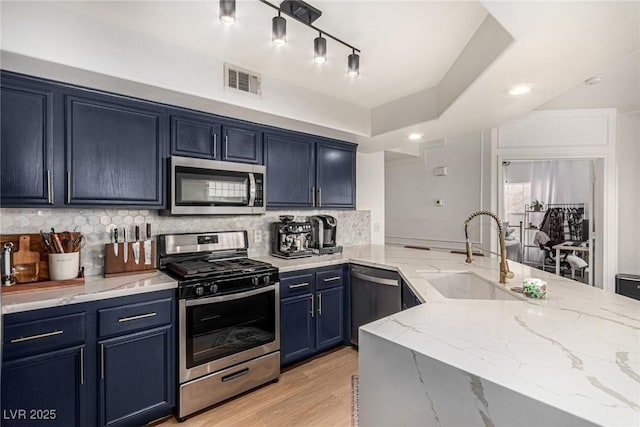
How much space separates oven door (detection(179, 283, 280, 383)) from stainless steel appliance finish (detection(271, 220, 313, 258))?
22.8 inches

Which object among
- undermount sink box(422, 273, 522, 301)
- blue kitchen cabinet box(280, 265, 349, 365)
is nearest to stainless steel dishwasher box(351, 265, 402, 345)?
blue kitchen cabinet box(280, 265, 349, 365)

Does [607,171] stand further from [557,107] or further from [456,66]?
[456,66]

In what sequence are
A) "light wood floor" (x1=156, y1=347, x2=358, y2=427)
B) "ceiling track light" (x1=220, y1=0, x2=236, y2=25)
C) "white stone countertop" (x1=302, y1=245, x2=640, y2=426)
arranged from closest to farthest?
"white stone countertop" (x1=302, y1=245, x2=640, y2=426) < "ceiling track light" (x1=220, y1=0, x2=236, y2=25) < "light wood floor" (x1=156, y1=347, x2=358, y2=427)

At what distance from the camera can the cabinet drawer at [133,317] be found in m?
1.72

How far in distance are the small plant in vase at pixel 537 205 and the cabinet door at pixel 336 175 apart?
4.48 m

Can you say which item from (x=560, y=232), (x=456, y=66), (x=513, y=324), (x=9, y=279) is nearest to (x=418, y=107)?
(x=456, y=66)

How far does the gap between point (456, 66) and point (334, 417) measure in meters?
2.55

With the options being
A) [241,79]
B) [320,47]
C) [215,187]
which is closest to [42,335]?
[215,187]

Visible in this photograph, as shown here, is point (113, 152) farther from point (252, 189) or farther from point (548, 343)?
point (548, 343)

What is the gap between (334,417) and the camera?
6.59ft

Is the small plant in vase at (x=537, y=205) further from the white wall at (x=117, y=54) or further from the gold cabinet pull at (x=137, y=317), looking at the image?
the gold cabinet pull at (x=137, y=317)

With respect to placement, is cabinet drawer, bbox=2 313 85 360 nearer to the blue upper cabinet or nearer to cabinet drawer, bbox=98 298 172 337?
cabinet drawer, bbox=98 298 172 337

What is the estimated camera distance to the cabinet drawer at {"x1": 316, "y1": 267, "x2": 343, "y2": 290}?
8.98 ft

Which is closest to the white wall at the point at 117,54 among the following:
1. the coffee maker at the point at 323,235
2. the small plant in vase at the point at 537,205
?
the coffee maker at the point at 323,235
